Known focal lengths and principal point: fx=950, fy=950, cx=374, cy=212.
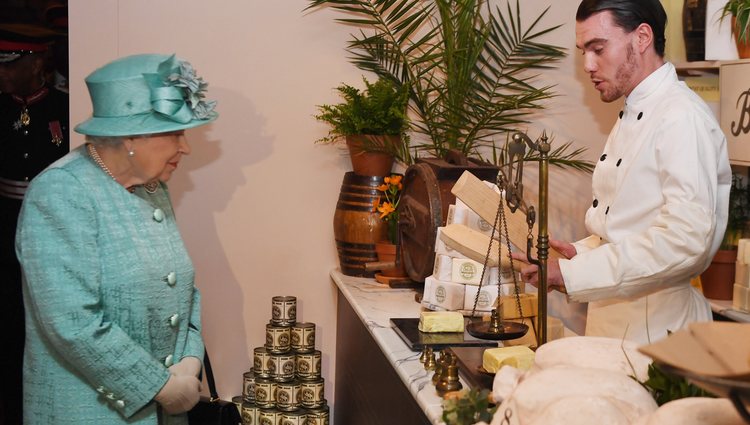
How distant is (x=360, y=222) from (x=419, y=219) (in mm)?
602

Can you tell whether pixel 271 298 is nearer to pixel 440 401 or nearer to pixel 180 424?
pixel 180 424

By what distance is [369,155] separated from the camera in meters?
4.27

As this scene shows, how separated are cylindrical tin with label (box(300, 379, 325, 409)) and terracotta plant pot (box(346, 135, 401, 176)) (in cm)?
97

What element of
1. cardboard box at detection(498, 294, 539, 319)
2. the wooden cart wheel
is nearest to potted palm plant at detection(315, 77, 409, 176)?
the wooden cart wheel

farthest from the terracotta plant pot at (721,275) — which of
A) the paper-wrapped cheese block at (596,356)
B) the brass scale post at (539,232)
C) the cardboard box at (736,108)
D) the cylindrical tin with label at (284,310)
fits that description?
the paper-wrapped cheese block at (596,356)

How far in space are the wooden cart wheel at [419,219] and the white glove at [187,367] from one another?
3.33 ft

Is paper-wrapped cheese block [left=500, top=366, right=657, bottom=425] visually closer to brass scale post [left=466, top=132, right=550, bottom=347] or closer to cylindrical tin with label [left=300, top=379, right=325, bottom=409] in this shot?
brass scale post [left=466, top=132, right=550, bottom=347]

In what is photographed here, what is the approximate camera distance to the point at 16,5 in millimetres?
4930

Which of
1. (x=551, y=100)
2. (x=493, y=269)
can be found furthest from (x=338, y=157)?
(x=493, y=269)

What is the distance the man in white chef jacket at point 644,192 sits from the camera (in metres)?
2.61

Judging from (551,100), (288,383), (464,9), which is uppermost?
(464,9)

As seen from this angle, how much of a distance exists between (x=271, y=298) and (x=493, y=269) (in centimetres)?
154

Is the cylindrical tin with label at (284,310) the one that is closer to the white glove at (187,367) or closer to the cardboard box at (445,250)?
the cardboard box at (445,250)

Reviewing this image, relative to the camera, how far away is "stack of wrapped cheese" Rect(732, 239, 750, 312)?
373cm
